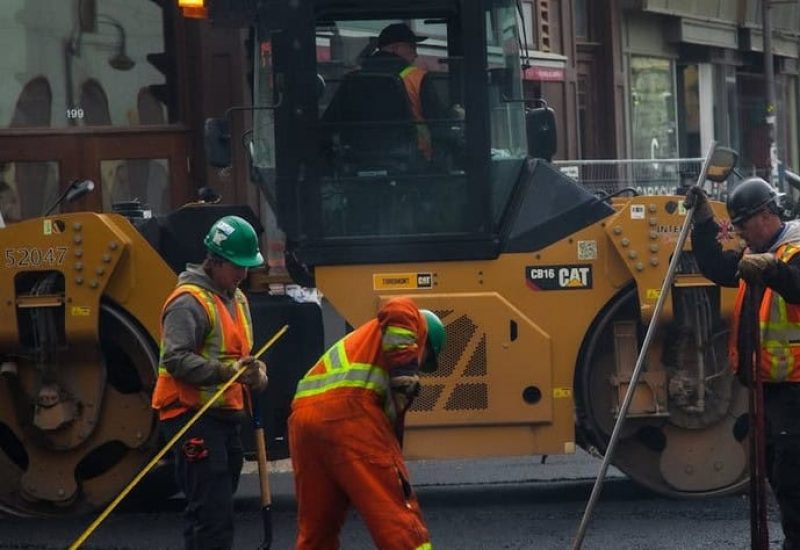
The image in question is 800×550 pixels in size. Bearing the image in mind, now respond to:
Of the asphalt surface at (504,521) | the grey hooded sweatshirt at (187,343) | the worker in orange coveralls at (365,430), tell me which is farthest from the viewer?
the asphalt surface at (504,521)

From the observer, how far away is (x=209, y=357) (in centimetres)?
764

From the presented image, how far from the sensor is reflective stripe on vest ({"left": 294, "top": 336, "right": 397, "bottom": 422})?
6438mm

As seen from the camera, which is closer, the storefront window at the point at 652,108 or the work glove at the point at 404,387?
the work glove at the point at 404,387

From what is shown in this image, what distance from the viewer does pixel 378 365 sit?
21.2 feet

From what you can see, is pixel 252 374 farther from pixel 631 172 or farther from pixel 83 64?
pixel 83 64

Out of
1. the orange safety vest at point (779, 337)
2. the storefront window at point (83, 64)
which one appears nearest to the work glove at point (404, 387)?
the orange safety vest at point (779, 337)

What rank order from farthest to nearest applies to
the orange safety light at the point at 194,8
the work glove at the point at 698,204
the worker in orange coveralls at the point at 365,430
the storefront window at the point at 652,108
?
the storefront window at the point at 652,108, the orange safety light at the point at 194,8, the work glove at the point at 698,204, the worker in orange coveralls at the point at 365,430

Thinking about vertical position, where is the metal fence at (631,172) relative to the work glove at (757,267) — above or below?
above

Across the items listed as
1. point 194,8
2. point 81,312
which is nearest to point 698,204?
point 194,8

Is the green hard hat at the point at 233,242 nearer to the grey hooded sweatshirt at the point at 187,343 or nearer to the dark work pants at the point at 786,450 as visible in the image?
the grey hooded sweatshirt at the point at 187,343

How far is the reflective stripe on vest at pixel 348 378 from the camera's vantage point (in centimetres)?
644

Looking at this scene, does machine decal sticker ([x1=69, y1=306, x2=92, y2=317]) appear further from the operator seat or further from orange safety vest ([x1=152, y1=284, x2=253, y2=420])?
orange safety vest ([x1=152, y1=284, x2=253, y2=420])

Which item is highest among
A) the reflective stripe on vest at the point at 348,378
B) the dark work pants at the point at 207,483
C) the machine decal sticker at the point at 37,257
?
the machine decal sticker at the point at 37,257

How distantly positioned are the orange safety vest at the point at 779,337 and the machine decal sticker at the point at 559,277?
2.29 metres
